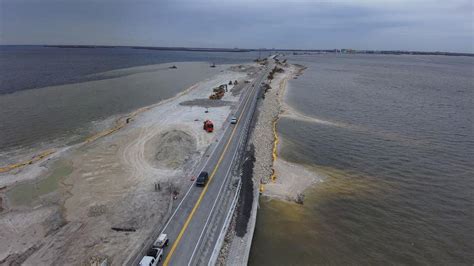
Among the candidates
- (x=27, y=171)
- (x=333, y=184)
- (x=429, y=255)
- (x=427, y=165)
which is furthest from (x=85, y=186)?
(x=427, y=165)

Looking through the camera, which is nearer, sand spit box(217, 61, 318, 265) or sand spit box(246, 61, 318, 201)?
sand spit box(217, 61, 318, 265)

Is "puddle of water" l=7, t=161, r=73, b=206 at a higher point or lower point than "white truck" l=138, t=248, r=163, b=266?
lower

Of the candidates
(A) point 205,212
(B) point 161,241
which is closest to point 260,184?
(A) point 205,212

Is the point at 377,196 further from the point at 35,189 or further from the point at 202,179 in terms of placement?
the point at 35,189

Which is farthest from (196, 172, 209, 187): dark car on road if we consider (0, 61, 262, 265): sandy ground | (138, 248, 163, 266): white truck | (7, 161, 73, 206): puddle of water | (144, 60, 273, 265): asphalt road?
(7, 161, 73, 206): puddle of water

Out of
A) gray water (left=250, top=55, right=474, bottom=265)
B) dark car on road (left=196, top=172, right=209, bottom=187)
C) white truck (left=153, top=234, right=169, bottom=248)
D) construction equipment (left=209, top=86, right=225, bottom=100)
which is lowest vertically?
gray water (left=250, top=55, right=474, bottom=265)

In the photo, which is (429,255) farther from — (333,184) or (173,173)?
(173,173)

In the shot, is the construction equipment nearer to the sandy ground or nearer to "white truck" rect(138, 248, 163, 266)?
the sandy ground
